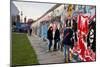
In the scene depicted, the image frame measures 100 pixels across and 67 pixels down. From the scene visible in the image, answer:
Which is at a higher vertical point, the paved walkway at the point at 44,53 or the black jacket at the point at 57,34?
the black jacket at the point at 57,34

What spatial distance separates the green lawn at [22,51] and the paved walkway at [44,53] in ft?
0.17

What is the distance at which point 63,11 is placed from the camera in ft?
8.17

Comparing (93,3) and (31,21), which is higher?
(93,3)

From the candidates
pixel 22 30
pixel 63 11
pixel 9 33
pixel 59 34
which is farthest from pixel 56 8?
pixel 9 33

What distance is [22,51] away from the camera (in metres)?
2.33

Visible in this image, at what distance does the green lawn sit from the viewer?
2.29 metres

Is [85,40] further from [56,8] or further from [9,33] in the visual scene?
[9,33]

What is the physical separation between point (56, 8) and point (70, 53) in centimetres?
60

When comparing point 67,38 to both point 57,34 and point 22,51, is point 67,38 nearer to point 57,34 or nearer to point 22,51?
point 57,34

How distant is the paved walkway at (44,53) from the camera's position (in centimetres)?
239

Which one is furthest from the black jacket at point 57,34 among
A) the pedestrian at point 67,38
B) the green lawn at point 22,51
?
the green lawn at point 22,51

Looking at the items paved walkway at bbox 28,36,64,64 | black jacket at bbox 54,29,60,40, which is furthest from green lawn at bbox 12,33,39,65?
black jacket at bbox 54,29,60,40

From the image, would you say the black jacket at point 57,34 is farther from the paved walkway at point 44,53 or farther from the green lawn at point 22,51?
the green lawn at point 22,51
